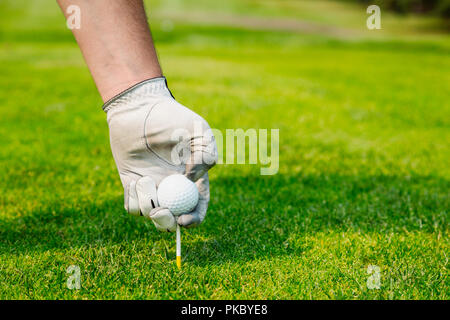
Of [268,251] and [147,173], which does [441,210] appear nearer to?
[268,251]

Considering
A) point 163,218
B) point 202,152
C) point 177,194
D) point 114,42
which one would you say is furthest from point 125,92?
point 163,218

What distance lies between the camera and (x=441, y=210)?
14.7ft

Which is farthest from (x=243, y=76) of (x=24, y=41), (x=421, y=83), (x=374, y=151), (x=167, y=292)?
(x=24, y=41)

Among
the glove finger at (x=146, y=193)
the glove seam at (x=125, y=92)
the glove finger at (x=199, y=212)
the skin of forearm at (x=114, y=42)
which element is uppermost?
the skin of forearm at (x=114, y=42)

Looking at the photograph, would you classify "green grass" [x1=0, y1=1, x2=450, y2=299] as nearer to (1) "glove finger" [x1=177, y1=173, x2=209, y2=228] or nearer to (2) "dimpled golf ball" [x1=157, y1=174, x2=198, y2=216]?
(1) "glove finger" [x1=177, y1=173, x2=209, y2=228]

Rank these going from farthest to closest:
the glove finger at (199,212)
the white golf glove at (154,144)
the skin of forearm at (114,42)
Answer: the glove finger at (199,212) → the white golf glove at (154,144) → the skin of forearm at (114,42)

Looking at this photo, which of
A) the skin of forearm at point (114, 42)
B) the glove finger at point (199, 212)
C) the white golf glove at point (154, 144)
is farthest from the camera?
→ the glove finger at point (199, 212)

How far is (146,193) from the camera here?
2920 millimetres

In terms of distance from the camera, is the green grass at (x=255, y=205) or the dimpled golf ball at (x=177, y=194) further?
the green grass at (x=255, y=205)

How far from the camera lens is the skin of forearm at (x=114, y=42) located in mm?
2717

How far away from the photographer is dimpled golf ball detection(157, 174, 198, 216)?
112 inches

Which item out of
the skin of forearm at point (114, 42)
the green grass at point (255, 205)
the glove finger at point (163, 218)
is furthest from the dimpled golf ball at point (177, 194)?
the skin of forearm at point (114, 42)

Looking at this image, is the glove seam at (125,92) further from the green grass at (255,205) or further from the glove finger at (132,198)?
the green grass at (255,205)

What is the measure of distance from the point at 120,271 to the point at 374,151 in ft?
15.3
